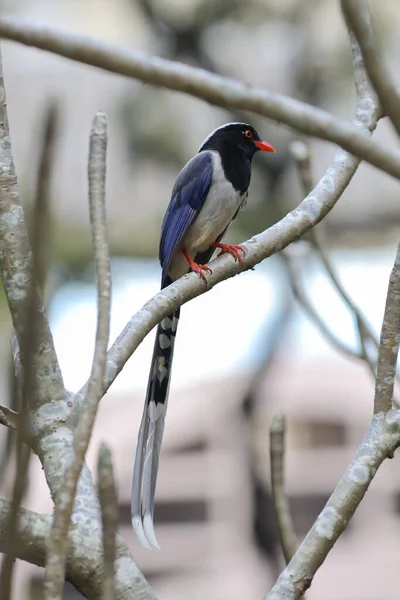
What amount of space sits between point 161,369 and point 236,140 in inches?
42.6

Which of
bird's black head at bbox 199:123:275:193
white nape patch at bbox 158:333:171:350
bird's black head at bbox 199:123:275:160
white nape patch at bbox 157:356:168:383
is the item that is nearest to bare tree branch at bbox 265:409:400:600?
white nape patch at bbox 157:356:168:383

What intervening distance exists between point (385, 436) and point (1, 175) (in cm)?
79

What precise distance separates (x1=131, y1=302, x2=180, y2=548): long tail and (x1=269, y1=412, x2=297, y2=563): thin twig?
0.99 feet

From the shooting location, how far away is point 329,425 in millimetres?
5496

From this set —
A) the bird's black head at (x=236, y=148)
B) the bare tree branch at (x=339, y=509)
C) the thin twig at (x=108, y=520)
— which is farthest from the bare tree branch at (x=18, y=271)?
the bird's black head at (x=236, y=148)

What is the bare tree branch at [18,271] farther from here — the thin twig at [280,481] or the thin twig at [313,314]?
the thin twig at [313,314]

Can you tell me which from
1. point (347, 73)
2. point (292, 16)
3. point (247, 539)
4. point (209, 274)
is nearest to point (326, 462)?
point (247, 539)

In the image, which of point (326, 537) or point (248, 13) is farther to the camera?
point (248, 13)

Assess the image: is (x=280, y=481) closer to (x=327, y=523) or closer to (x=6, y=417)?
(x=327, y=523)

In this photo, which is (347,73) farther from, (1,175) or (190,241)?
(1,175)

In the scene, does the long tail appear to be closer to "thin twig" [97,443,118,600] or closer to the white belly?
the white belly

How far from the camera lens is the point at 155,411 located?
2.18 meters

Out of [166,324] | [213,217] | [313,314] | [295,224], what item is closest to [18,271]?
[295,224]

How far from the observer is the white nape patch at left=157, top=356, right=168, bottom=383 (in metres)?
2.42
